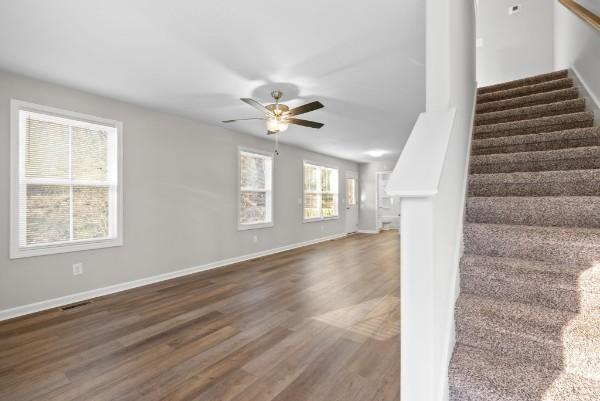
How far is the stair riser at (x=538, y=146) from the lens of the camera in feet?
6.75

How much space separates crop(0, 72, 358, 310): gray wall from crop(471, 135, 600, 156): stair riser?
12.6ft

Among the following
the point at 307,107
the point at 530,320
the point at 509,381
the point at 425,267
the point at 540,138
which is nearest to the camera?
the point at 425,267

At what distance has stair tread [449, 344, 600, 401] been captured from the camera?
3.50 feet

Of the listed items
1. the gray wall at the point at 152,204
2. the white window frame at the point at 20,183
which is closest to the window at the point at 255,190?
the gray wall at the point at 152,204

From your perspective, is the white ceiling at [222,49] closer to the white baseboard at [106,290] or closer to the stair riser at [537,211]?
the stair riser at [537,211]

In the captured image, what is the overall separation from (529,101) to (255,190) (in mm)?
4382

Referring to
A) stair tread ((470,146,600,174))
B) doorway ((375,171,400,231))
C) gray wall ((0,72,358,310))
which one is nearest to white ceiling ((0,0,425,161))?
gray wall ((0,72,358,310))

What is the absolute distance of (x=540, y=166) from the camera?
209 cm

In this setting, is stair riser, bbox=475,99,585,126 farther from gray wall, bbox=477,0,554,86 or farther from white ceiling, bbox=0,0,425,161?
gray wall, bbox=477,0,554,86

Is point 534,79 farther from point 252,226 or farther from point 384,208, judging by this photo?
point 384,208

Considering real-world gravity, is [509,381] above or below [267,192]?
below

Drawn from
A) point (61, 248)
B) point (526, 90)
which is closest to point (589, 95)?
point (526, 90)

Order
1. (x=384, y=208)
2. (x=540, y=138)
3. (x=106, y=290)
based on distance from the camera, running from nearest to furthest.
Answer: (x=540, y=138), (x=106, y=290), (x=384, y=208)

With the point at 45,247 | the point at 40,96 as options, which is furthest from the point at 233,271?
the point at 40,96
